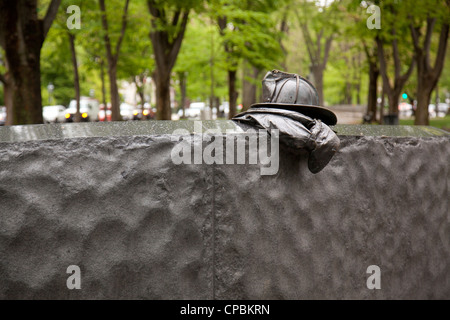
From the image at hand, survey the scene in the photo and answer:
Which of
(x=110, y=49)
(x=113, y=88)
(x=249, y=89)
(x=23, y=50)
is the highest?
(x=110, y=49)

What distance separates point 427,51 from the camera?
50.8 ft

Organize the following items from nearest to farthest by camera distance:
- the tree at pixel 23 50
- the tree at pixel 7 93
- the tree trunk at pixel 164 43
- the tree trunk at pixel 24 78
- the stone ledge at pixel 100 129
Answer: the stone ledge at pixel 100 129 → the tree at pixel 23 50 → the tree trunk at pixel 24 78 → the tree at pixel 7 93 → the tree trunk at pixel 164 43

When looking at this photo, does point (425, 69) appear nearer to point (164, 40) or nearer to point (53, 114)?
point (164, 40)

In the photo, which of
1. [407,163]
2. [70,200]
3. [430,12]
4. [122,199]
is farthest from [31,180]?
[430,12]

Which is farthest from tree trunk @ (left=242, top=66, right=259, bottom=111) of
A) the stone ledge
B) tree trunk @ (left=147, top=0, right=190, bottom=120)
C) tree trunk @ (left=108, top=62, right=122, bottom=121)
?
the stone ledge

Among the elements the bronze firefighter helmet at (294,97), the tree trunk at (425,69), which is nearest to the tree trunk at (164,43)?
the tree trunk at (425,69)

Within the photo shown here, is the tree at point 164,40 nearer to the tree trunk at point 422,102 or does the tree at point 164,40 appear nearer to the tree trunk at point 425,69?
the tree trunk at point 425,69

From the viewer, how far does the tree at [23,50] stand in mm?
8680

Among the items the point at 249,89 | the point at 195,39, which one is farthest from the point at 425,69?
the point at 195,39

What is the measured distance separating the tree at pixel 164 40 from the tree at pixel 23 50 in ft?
16.9

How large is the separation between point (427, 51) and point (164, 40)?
298 inches

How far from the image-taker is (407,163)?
4.73 meters
